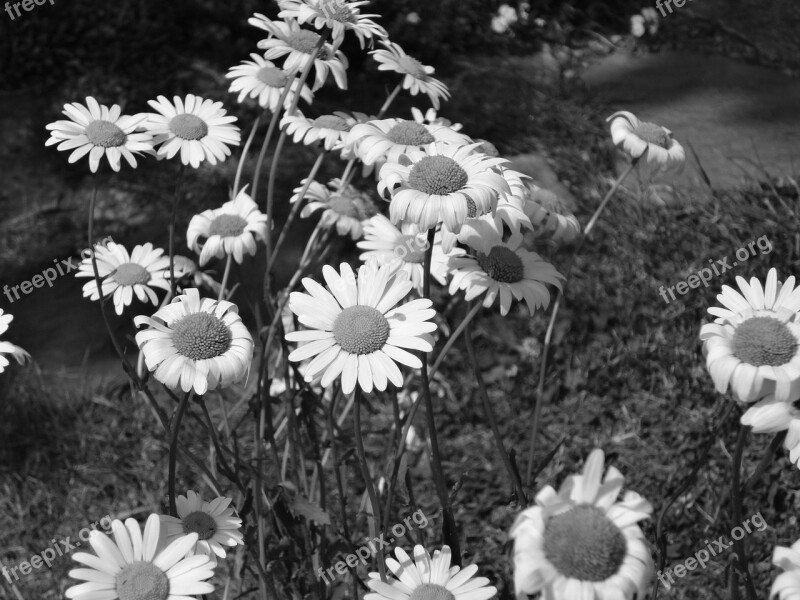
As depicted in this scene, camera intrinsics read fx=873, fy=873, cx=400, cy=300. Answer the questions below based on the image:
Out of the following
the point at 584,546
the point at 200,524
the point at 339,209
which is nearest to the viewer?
the point at 584,546

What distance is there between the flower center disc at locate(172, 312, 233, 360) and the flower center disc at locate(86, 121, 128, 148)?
0.44 metres

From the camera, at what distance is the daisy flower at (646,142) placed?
1822mm

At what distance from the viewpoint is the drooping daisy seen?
1.72 m

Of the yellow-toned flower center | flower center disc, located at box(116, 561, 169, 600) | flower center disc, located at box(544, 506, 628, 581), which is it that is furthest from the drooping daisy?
flower center disc, located at box(544, 506, 628, 581)

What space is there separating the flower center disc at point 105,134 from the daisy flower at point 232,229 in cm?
29

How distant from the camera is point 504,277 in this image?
5.03 ft

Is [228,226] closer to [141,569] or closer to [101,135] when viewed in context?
[101,135]

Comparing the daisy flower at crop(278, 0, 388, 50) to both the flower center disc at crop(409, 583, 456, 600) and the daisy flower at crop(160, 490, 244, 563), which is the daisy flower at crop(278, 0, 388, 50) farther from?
the flower center disc at crop(409, 583, 456, 600)

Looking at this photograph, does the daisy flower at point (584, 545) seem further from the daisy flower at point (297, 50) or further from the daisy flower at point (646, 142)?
the daisy flower at point (297, 50)

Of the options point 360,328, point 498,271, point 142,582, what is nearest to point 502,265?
point 498,271

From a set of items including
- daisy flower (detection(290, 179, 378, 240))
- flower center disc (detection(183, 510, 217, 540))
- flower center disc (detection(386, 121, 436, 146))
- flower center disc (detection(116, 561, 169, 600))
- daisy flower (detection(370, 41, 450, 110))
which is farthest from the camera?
daisy flower (detection(290, 179, 378, 240))

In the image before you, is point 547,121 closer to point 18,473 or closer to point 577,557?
point 18,473

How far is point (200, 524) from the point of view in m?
1.46

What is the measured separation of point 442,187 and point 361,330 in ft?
0.86
